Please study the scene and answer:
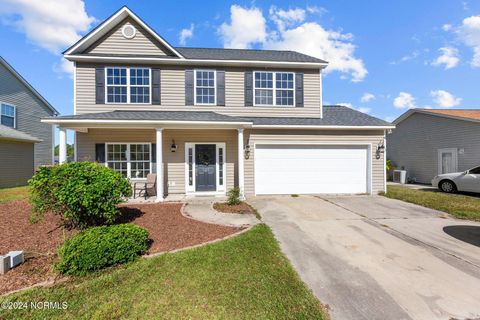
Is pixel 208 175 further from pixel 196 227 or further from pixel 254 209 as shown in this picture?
pixel 196 227

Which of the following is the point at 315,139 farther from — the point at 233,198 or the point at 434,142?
the point at 434,142

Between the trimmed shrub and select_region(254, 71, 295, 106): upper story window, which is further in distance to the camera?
select_region(254, 71, 295, 106): upper story window

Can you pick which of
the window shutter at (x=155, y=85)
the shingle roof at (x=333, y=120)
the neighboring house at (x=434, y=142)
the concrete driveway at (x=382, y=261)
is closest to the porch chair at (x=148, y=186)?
the window shutter at (x=155, y=85)

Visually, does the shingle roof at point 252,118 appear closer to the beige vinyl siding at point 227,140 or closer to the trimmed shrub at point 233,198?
the beige vinyl siding at point 227,140

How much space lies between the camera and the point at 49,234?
16.2 ft

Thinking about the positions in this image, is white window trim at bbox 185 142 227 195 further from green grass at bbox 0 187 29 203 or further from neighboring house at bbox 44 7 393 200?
green grass at bbox 0 187 29 203

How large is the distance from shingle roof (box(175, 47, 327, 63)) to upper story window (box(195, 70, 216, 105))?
28.7 inches

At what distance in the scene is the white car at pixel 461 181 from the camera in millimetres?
9930

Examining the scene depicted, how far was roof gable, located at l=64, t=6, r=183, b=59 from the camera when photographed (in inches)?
384

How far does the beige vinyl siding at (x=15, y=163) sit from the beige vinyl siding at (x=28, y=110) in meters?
1.11

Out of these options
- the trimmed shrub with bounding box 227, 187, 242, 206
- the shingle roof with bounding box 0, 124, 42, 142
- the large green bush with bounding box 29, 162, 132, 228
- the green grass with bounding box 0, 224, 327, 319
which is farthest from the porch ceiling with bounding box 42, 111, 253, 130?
the shingle roof with bounding box 0, 124, 42, 142

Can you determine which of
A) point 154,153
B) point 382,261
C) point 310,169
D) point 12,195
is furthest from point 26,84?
point 382,261

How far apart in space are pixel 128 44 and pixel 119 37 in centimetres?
50

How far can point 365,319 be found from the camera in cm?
257
